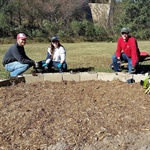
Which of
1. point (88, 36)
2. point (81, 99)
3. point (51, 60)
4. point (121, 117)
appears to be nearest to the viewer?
point (121, 117)

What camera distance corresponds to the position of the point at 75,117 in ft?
12.3

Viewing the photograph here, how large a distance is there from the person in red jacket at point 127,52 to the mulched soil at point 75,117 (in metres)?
1.34

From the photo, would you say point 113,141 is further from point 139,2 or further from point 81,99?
point 139,2

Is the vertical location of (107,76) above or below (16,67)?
below

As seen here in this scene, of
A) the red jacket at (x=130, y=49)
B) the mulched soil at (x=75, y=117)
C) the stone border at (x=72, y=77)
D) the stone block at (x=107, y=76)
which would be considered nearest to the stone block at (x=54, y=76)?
the stone border at (x=72, y=77)

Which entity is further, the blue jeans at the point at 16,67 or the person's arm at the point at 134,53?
the person's arm at the point at 134,53

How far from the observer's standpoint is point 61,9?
87.1ft

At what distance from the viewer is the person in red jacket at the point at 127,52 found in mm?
6251

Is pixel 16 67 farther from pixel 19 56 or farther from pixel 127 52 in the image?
pixel 127 52

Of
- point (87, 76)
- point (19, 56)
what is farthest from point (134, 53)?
point (19, 56)

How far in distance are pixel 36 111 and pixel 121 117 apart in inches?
43.3

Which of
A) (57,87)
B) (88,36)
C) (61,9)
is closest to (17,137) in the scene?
(57,87)

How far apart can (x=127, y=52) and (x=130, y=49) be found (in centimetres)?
11

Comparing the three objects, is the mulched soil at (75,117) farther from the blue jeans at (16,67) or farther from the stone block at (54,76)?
the blue jeans at (16,67)
